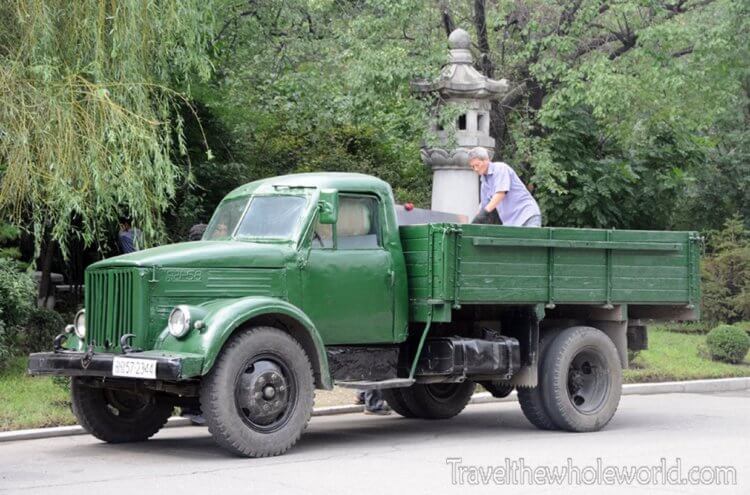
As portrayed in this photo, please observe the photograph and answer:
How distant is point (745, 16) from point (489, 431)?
53.5 ft

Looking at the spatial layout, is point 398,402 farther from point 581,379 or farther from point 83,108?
point 83,108

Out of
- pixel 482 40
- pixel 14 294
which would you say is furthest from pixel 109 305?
pixel 482 40

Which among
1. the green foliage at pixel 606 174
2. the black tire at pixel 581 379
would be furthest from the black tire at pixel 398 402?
the green foliage at pixel 606 174

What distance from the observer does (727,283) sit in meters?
27.1

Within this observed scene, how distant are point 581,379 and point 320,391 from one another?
12.6 ft

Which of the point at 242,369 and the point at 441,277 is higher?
the point at 441,277

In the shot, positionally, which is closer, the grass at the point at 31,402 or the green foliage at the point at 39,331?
the grass at the point at 31,402

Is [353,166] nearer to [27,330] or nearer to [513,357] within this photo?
[27,330]

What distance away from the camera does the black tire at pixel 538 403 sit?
40.3ft

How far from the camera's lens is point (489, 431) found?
490 inches

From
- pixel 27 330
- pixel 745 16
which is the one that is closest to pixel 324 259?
pixel 27 330

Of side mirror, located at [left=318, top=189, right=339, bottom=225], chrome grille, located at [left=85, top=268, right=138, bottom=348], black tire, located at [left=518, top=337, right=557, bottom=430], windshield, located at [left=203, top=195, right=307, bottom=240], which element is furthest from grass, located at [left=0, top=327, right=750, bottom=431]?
side mirror, located at [left=318, top=189, right=339, bottom=225]

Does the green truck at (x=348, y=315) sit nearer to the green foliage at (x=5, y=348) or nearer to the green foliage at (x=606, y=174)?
the green foliage at (x=5, y=348)

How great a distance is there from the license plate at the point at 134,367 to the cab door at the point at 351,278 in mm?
1748
